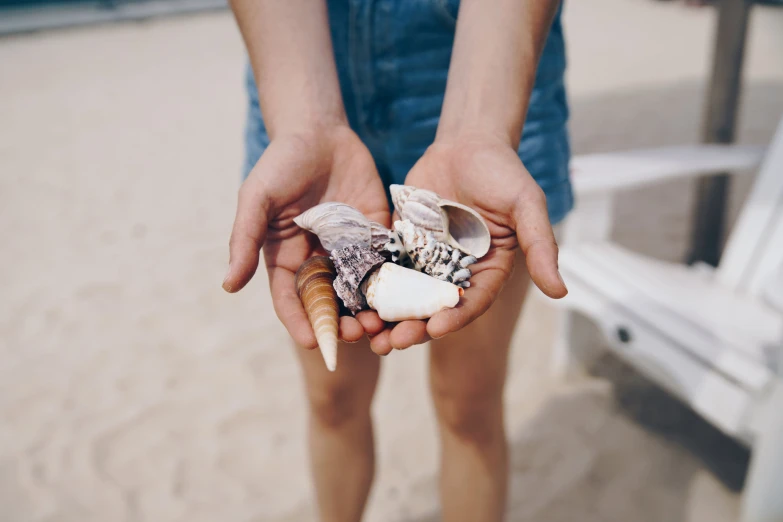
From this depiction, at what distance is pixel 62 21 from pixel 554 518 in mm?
12794

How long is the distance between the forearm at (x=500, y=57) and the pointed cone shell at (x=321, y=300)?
42 cm

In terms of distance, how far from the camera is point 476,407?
1.35 metres

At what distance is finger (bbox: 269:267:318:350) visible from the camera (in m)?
0.97

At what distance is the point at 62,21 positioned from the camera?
11.5 m

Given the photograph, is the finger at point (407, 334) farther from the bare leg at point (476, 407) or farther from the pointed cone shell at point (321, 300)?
the bare leg at point (476, 407)

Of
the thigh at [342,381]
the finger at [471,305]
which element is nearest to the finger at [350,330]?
the finger at [471,305]

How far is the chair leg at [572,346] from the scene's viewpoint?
8.54ft

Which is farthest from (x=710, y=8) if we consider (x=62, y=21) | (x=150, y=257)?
(x=62, y=21)

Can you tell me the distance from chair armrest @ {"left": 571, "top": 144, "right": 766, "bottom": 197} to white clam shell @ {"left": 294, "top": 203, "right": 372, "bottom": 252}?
1.23 metres

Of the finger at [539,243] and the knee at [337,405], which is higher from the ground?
the finger at [539,243]

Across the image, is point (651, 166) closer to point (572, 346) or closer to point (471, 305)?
point (572, 346)

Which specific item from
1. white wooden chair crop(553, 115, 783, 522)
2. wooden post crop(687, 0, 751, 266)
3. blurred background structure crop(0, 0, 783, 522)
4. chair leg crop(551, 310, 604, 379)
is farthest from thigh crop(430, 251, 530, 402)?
wooden post crop(687, 0, 751, 266)

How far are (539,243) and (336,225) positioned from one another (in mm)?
390

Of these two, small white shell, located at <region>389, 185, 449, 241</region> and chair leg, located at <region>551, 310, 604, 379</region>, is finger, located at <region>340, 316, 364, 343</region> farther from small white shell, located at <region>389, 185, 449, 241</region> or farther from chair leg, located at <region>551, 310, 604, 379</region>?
chair leg, located at <region>551, 310, 604, 379</region>
